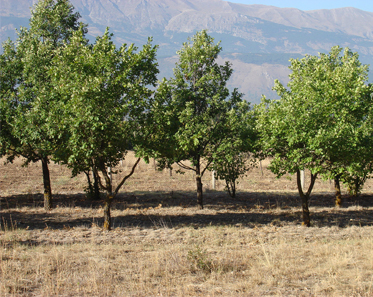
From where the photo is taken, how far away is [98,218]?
59.5ft

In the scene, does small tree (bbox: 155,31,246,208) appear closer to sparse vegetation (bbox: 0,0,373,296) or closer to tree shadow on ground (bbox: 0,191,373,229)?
sparse vegetation (bbox: 0,0,373,296)

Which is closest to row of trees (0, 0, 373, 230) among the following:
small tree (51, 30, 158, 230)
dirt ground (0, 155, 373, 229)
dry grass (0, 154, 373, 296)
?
small tree (51, 30, 158, 230)

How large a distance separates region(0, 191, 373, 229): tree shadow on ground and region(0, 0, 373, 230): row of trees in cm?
242

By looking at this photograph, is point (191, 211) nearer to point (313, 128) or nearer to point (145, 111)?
point (145, 111)

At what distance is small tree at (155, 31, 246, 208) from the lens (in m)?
18.1

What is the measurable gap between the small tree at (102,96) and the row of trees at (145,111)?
0.04 meters

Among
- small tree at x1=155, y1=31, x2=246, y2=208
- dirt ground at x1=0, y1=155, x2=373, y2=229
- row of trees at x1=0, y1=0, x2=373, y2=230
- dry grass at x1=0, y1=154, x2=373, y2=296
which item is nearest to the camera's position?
dry grass at x1=0, y1=154, x2=373, y2=296

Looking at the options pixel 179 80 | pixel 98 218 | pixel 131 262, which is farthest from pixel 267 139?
pixel 98 218

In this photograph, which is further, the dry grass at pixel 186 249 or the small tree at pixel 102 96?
the small tree at pixel 102 96

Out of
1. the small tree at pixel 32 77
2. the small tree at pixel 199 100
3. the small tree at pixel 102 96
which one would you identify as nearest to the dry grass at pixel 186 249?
the small tree at pixel 102 96

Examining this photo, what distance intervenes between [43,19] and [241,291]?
1782cm

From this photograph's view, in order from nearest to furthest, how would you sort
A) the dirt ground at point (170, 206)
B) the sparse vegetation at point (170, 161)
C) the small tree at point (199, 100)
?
the sparse vegetation at point (170, 161) → the dirt ground at point (170, 206) → the small tree at point (199, 100)

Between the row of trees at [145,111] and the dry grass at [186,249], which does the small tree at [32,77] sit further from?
the dry grass at [186,249]

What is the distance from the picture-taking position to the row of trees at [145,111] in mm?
13344
